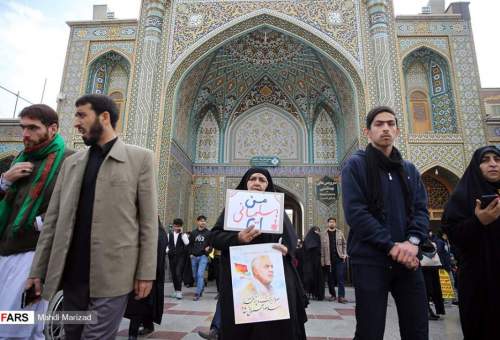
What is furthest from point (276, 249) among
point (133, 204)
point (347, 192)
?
point (133, 204)

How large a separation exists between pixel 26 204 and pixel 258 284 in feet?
4.24

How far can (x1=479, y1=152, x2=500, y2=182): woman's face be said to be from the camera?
199 cm

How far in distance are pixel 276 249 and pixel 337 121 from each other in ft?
33.0

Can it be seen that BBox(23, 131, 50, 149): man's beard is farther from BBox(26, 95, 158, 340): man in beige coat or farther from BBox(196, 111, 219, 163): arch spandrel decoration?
BBox(196, 111, 219, 163): arch spandrel decoration

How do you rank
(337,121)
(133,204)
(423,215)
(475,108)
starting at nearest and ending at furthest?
(133,204), (423,215), (475,108), (337,121)

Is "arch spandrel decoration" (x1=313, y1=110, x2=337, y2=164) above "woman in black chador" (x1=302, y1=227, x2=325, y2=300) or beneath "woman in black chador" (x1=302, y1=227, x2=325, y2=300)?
above

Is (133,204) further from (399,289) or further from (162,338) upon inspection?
(162,338)

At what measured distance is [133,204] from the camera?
57.5 inches

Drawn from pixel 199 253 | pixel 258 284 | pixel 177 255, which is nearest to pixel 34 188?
pixel 258 284

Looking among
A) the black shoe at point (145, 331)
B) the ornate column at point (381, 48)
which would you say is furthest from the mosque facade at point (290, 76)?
the black shoe at point (145, 331)

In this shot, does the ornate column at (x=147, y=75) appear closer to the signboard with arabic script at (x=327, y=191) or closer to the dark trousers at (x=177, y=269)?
the dark trousers at (x=177, y=269)

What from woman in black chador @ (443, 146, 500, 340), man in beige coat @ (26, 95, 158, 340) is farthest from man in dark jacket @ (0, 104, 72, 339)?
woman in black chador @ (443, 146, 500, 340)

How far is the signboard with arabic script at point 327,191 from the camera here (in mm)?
10766

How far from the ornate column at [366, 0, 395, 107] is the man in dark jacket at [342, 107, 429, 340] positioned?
716cm
